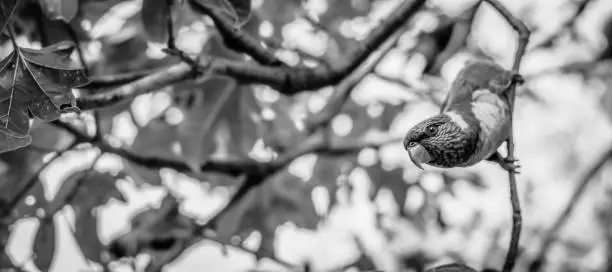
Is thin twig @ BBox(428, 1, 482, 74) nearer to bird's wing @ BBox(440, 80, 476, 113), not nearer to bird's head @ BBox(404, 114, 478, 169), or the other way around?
bird's wing @ BBox(440, 80, 476, 113)

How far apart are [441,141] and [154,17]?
1.99 feet

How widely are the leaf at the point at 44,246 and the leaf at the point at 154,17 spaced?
616mm

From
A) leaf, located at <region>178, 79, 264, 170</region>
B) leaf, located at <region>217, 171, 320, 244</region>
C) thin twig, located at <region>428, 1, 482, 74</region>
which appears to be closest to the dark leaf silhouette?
leaf, located at <region>217, 171, 320, 244</region>

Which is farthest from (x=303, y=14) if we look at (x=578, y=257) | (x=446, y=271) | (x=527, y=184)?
(x=578, y=257)

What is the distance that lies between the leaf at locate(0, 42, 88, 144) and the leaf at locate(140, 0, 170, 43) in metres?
0.24

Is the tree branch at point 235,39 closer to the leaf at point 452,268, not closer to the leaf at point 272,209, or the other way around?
the leaf at point 452,268

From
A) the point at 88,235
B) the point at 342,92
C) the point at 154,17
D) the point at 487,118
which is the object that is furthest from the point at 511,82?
the point at 88,235

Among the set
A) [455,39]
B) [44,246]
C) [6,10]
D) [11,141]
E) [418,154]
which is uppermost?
[455,39]

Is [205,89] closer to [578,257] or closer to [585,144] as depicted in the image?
[578,257]

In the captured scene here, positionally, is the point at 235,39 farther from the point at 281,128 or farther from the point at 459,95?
the point at 281,128

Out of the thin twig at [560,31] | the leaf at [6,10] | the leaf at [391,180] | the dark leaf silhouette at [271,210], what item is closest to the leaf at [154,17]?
the leaf at [6,10]

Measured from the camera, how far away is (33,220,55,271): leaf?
1.57 metres

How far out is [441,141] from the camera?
0.98m

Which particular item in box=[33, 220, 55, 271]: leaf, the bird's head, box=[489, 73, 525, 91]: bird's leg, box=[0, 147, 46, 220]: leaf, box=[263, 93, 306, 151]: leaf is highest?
box=[489, 73, 525, 91]: bird's leg
